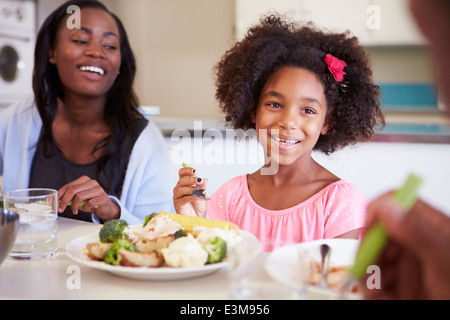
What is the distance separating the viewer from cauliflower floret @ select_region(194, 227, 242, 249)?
833mm

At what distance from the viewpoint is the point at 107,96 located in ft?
6.18

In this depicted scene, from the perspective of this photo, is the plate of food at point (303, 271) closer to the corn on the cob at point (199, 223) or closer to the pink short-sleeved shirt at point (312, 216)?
the corn on the cob at point (199, 223)

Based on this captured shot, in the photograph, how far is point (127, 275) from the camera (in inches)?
31.8

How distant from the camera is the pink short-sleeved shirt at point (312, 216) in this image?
4.41ft

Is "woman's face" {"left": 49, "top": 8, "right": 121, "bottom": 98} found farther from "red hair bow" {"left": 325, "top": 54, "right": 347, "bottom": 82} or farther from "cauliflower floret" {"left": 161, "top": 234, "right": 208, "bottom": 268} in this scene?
"cauliflower floret" {"left": 161, "top": 234, "right": 208, "bottom": 268}

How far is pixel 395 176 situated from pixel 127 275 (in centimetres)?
182

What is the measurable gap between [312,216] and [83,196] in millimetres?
644

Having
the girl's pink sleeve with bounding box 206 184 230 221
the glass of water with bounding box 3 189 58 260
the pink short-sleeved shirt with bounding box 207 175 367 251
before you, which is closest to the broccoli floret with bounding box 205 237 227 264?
the glass of water with bounding box 3 189 58 260

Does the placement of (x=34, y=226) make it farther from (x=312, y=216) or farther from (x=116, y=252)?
(x=312, y=216)

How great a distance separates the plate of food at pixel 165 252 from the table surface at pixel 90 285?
0.05ft

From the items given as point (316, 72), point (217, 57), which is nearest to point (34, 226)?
point (316, 72)
